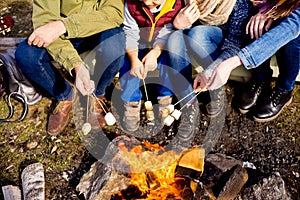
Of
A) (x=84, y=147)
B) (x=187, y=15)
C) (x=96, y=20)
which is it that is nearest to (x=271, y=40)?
(x=187, y=15)

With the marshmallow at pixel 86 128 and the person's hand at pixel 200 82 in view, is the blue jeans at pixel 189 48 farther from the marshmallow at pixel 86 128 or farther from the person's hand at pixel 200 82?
the marshmallow at pixel 86 128

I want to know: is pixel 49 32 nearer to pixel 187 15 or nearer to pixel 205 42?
pixel 187 15

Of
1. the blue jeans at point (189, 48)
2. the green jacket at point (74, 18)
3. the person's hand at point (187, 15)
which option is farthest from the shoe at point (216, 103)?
the green jacket at point (74, 18)

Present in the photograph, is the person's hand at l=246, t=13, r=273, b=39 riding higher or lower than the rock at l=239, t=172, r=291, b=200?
higher

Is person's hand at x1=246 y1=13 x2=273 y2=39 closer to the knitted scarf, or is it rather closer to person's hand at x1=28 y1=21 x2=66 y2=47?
the knitted scarf

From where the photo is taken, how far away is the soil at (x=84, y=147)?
9.89 feet

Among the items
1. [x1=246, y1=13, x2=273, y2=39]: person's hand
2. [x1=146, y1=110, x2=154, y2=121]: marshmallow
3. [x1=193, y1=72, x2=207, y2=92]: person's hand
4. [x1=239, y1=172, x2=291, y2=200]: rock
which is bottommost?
[x1=146, y1=110, x2=154, y2=121]: marshmallow

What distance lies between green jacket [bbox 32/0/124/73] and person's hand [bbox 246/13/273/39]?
40.7 inches

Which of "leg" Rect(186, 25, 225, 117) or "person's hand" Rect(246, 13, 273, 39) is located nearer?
"person's hand" Rect(246, 13, 273, 39)

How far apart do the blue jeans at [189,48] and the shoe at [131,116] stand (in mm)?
415

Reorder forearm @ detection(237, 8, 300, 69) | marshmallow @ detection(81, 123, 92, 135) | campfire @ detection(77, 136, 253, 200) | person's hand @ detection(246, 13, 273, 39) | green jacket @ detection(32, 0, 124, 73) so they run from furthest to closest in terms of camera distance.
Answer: marshmallow @ detection(81, 123, 92, 135)
green jacket @ detection(32, 0, 124, 73)
person's hand @ detection(246, 13, 273, 39)
forearm @ detection(237, 8, 300, 69)
campfire @ detection(77, 136, 253, 200)

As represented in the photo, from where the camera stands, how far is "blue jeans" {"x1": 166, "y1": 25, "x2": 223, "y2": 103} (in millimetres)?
2971

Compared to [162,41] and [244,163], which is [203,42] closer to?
[162,41]

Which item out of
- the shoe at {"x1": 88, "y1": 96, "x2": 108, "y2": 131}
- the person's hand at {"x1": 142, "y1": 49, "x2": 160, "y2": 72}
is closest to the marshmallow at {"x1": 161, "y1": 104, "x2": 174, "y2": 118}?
the person's hand at {"x1": 142, "y1": 49, "x2": 160, "y2": 72}
